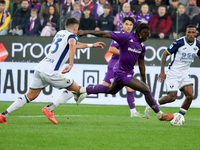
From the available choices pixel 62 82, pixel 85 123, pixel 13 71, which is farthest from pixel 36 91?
pixel 13 71

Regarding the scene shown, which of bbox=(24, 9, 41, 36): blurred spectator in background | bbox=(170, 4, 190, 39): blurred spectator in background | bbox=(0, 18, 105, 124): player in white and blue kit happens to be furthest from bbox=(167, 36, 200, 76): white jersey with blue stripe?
bbox=(24, 9, 41, 36): blurred spectator in background

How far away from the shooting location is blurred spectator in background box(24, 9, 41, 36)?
15727 mm

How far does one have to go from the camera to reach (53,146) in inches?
244

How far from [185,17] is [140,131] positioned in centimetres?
840

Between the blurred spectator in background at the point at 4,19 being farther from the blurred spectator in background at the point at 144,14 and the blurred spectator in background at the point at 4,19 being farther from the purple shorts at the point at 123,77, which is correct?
the purple shorts at the point at 123,77

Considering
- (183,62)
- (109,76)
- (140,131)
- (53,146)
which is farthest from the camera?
(109,76)

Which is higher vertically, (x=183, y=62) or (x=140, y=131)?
(x=183, y=62)

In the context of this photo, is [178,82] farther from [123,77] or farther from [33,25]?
[33,25]

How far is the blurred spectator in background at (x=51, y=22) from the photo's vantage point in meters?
15.7

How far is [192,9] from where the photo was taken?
15.6m

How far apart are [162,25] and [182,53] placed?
5.83 m

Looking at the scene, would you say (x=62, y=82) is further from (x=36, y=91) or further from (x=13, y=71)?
(x=13, y=71)

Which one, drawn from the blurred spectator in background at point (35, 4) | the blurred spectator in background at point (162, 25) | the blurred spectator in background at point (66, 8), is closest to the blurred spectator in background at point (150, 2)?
the blurred spectator in background at point (162, 25)

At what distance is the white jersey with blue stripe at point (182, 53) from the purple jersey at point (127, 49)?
42.7 inches
